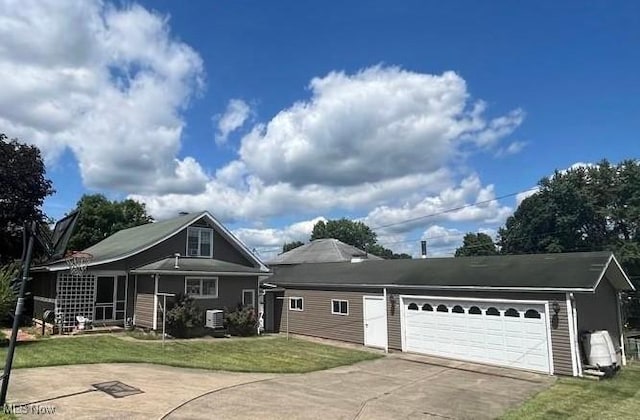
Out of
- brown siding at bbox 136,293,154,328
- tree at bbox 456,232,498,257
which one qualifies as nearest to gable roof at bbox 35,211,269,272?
brown siding at bbox 136,293,154,328

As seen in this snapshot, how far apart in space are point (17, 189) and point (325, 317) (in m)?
16.9

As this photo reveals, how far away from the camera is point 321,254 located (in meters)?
43.9

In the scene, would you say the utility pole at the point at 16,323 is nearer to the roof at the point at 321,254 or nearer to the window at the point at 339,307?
the window at the point at 339,307

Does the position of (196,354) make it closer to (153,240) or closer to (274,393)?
(274,393)

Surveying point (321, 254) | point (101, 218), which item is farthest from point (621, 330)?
point (101, 218)

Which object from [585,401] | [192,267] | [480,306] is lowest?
[585,401]

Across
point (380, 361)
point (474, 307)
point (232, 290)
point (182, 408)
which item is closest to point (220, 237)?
point (232, 290)

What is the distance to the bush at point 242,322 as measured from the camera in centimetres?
2217

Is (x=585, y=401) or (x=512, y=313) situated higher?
(x=512, y=313)

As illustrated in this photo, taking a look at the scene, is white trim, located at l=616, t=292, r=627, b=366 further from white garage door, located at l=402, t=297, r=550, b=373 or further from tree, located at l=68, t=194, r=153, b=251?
tree, located at l=68, t=194, r=153, b=251

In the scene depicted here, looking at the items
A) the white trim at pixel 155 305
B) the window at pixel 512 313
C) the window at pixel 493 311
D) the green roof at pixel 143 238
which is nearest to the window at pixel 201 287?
the white trim at pixel 155 305

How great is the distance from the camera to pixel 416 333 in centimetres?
1903

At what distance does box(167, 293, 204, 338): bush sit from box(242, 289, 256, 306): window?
2914mm

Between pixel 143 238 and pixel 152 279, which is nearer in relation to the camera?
pixel 152 279
